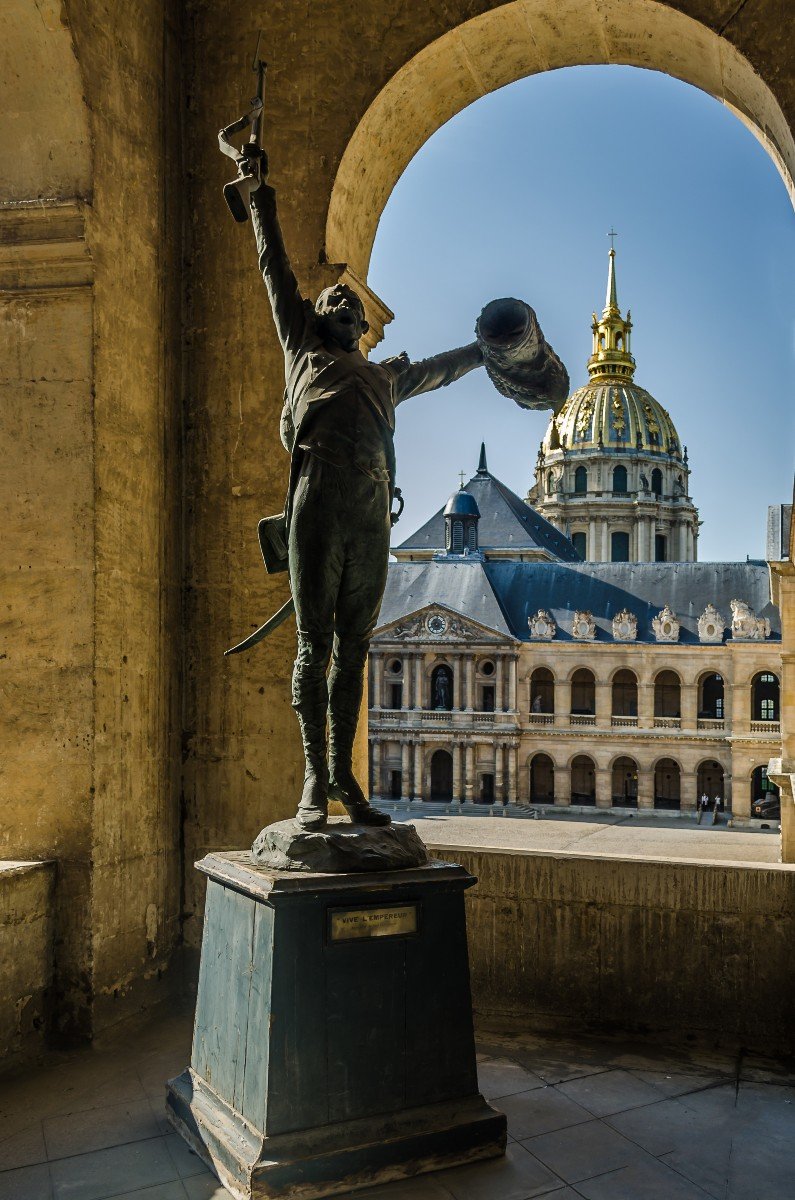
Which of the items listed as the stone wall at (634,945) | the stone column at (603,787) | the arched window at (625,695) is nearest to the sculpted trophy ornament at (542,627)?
the arched window at (625,695)

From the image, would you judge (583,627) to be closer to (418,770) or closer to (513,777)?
(513,777)

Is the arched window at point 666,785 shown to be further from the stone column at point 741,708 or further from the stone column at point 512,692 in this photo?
the stone column at point 512,692

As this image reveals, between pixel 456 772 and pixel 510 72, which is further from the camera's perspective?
pixel 456 772

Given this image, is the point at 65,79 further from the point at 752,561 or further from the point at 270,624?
the point at 752,561

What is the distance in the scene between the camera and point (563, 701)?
43.3 m

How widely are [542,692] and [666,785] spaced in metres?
6.31

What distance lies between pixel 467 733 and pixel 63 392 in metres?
39.8

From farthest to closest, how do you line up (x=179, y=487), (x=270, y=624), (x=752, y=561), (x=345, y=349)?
1. (x=752, y=561)
2. (x=179, y=487)
3. (x=270, y=624)
4. (x=345, y=349)

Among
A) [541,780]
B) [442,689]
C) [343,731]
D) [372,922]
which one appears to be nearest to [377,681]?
[442,689]

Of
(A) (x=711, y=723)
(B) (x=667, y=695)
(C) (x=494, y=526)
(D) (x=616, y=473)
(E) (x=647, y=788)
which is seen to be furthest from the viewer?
(D) (x=616, y=473)

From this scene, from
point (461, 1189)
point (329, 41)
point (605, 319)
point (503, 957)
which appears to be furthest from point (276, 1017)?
point (605, 319)

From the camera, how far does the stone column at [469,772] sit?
4350 centimetres

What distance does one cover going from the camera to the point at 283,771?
468cm

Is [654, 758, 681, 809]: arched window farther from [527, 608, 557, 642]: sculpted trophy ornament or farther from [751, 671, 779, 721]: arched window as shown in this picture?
[527, 608, 557, 642]: sculpted trophy ornament
